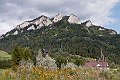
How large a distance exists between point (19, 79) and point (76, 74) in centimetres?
335

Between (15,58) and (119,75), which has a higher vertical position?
(15,58)

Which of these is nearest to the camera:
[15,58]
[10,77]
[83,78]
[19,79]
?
[19,79]

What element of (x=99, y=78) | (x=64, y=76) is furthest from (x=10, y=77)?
(x=99, y=78)

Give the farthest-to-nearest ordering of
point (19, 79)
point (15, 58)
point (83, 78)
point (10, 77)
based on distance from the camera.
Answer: point (15, 58) < point (10, 77) < point (83, 78) < point (19, 79)

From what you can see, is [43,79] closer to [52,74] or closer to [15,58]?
[52,74]

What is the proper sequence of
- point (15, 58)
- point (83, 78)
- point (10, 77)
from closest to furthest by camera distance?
point (83, 78)
point (10, 77)
point (15, 58)

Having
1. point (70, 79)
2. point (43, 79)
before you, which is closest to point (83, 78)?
point (70, 79)

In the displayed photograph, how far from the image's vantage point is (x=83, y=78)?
1686 cm

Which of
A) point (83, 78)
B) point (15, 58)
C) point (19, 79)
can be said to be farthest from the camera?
point (15, 58)

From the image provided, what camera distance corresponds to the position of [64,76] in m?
17.2

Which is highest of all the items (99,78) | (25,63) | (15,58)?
(15,58)

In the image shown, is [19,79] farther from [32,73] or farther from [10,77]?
[10,77]

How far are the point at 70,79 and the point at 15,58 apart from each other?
49139 millimetres

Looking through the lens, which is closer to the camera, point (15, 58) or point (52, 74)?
point (52, 74)
